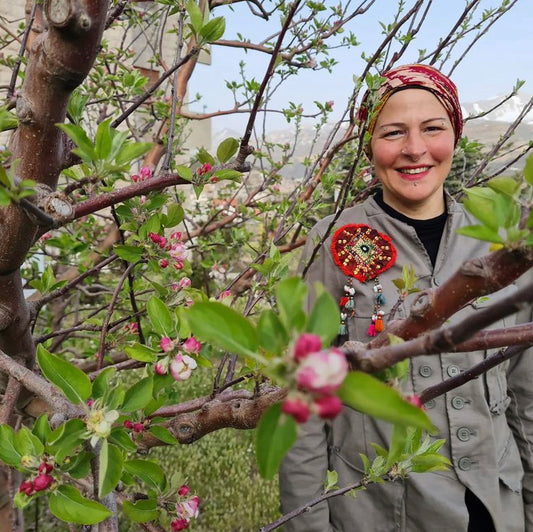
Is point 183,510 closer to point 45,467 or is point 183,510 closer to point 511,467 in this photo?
point 45,467

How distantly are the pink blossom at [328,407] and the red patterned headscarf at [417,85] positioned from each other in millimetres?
1236

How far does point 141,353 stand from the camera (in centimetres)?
84

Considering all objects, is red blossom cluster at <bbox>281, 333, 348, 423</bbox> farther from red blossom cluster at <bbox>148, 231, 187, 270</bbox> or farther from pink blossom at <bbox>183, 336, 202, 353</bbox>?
red blossom cluster at <bbox>148, 231, 187, 270</bbox>

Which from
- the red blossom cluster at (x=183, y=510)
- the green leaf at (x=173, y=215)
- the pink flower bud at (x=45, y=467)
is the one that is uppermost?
the green leaf at (x=173, y=215)

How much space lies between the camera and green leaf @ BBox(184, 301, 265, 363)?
38 centimetres

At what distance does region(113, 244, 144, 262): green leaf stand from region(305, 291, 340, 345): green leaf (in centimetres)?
81

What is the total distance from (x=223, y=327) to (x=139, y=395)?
41 cm

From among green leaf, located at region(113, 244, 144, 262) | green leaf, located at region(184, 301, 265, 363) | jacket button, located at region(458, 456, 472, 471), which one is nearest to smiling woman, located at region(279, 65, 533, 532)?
jacket button, located at region(458, 456, 472, 471)

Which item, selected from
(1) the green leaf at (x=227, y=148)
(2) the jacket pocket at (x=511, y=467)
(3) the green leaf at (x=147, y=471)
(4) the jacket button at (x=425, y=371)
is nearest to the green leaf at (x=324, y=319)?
(3) the green leaf at (x=147, y=471)

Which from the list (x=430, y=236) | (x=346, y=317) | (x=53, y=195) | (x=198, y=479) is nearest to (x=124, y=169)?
(x=53, y=195)

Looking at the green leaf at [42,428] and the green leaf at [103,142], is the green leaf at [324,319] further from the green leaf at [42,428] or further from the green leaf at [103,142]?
the green leaf at [42,428]

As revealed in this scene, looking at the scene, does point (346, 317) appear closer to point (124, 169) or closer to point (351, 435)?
point (351, 435)

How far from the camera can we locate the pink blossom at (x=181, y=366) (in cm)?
80

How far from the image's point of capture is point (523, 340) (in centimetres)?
50
